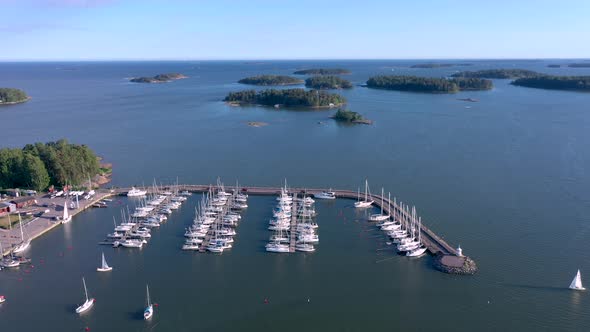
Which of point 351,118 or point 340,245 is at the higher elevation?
point 351,118

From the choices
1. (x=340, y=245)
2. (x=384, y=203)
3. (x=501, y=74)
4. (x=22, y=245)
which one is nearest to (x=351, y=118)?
(x=384, y=203)

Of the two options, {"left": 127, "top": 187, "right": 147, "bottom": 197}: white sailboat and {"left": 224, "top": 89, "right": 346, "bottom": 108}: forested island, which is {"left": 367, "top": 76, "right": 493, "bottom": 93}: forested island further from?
{"left": 127, "top": 187, "right": 147, "bottom": 197}: white sailboat

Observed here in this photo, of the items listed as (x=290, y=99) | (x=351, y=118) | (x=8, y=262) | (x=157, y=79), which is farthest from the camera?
(x=157, y=79)

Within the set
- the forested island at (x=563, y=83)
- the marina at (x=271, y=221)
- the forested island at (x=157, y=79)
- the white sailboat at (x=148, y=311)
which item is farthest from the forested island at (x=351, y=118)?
the forested island at (x=157, y=79)

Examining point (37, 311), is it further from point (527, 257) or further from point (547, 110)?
point (547, 110)

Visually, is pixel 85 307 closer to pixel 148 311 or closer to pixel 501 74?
pixel 148 311

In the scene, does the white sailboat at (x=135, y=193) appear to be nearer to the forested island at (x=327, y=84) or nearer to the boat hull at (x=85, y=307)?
the boat hull at (x=85, y=307)
